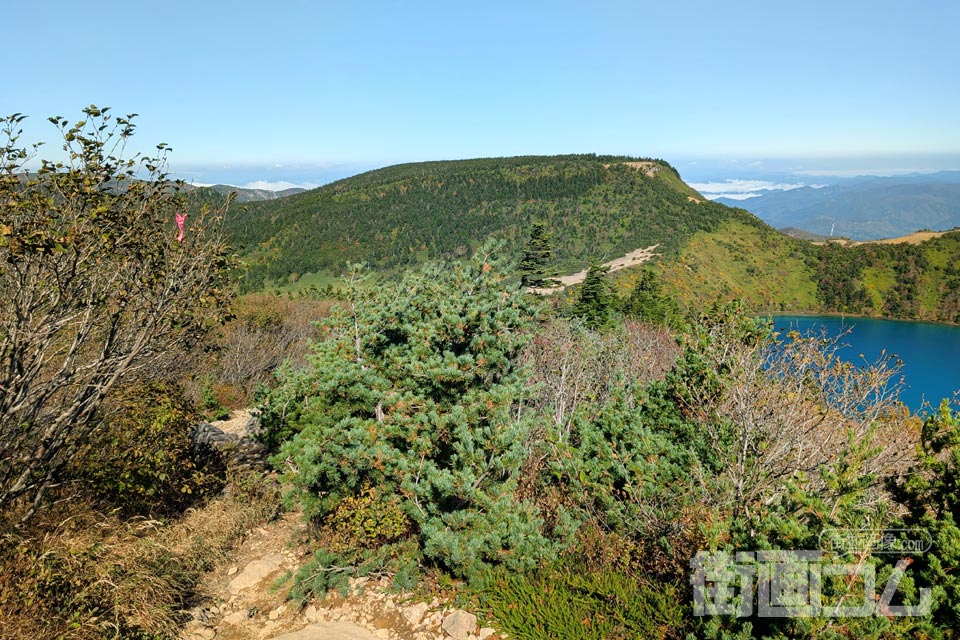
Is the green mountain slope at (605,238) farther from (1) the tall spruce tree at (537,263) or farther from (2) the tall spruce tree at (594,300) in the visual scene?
(1) the tall spruce tree at (537,263)

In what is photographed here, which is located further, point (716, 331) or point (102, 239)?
point (716, 331)

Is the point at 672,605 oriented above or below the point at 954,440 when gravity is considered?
below

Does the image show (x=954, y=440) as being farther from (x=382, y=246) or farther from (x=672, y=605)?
(x=382, y=246)

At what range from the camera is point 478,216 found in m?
130

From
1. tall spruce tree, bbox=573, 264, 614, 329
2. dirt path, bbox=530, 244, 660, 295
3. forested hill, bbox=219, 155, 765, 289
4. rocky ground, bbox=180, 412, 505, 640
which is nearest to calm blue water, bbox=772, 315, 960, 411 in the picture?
tall spruce tree, bbox=573, 264, 614, 329

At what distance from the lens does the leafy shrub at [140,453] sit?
8.38 metres

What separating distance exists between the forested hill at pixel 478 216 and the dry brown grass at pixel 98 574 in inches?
3886

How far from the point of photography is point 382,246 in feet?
398

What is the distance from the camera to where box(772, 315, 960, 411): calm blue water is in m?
58.5

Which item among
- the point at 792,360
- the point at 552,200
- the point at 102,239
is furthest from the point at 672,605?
the point at 552,200

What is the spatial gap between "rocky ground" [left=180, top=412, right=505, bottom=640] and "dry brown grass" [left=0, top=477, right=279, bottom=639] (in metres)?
0.48

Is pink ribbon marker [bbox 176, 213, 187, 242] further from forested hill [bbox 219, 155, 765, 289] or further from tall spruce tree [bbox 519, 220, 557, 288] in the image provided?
forested hill [bbox 219, 155, 765, 289]

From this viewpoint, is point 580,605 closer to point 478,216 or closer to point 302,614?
point 302,614

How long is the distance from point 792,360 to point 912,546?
672 cm
